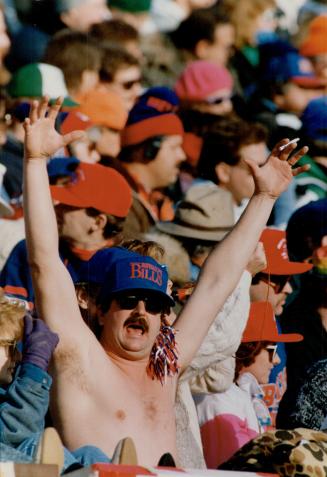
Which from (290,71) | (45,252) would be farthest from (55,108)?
(290,71)

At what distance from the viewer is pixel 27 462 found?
584cm

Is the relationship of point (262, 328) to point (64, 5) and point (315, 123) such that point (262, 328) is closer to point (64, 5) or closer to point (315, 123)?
point (315, 123)

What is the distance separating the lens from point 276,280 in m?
8.80

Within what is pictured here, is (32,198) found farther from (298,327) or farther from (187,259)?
(298,327)

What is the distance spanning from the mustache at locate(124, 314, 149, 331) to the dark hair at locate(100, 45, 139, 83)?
481 cm

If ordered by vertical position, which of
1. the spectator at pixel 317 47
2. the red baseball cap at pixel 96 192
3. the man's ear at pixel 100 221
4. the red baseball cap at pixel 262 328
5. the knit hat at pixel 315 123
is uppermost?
the red baseball cap at pixel 96 192

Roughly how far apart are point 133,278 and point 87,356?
1.25 feet

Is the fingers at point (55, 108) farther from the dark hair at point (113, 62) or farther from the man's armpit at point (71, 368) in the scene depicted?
the dark hair at point (113, 62)

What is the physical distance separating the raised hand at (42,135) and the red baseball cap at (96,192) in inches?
65.5

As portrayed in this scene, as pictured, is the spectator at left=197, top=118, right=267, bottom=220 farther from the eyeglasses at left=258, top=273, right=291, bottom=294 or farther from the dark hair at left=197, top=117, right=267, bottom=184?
the eyeglasses at left=258, top=273, right=291, bottom=294

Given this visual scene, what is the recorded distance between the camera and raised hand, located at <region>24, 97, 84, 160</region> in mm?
6691

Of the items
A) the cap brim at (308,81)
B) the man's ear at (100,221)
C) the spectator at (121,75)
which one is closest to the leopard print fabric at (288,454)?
the man's ear at (100,221)

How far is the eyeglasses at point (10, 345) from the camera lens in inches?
249

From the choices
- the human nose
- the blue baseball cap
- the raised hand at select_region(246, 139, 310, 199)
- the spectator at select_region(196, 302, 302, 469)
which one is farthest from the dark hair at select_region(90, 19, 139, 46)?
the blue baseball cap
